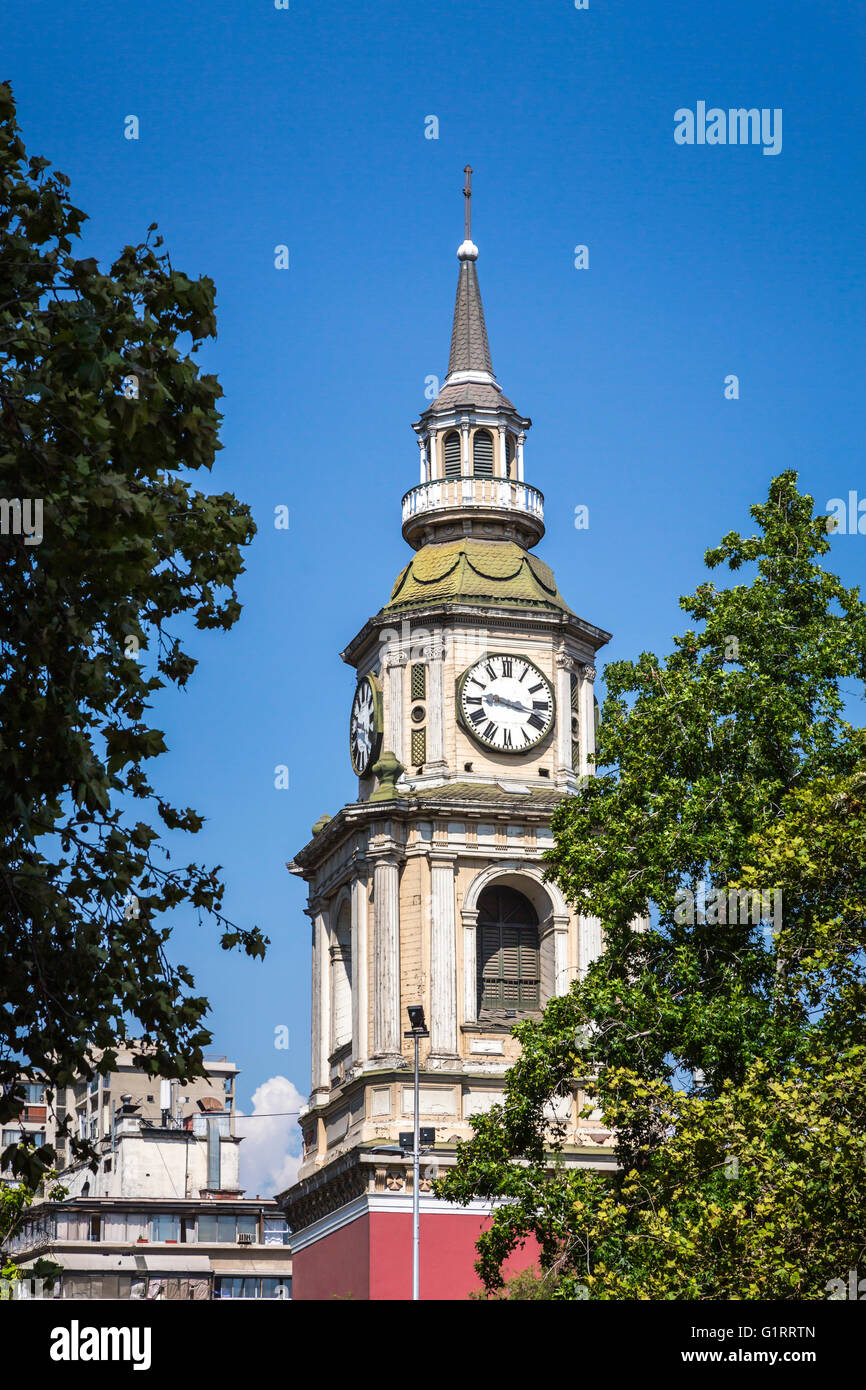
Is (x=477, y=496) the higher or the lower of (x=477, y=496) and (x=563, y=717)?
the higher

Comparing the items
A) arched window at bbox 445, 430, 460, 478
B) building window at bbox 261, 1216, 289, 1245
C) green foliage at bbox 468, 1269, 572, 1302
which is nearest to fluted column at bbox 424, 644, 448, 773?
arched window at bbox 445, 430, 460, 478

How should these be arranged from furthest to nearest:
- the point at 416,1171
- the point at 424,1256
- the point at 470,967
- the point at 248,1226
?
the point at 248,1226 < the point at 470,967 < the point at 424,1256 < the point at 416,1171

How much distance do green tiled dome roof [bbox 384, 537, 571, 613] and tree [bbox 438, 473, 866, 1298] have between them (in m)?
25.7

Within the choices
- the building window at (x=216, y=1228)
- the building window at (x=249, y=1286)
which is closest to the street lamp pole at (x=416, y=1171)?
the building window at (x=249, y=1286)

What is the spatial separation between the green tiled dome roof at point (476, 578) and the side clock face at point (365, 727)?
9.21 ft

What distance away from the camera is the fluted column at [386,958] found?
6662cm

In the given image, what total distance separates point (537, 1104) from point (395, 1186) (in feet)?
71.8

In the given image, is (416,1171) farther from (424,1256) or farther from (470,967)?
(470,967)

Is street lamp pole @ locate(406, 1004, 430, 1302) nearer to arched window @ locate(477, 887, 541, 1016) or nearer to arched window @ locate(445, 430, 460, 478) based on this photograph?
arched window @ locate(477, 887, 541, 1016)

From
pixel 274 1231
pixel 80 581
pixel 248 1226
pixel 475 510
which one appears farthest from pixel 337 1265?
pixel 274 1231

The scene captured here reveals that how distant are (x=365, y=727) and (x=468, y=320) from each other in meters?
17.0

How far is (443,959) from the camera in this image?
2635 inches

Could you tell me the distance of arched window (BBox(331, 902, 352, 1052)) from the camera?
71.9 m
